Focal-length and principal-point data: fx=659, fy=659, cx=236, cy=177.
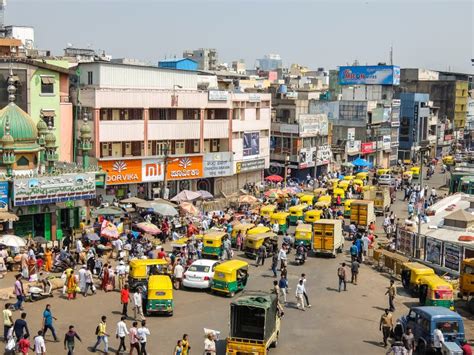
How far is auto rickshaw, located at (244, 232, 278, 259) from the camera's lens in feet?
115

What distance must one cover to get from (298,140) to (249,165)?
9.18m

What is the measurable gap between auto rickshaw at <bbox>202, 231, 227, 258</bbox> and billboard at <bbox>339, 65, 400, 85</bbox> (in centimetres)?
7181

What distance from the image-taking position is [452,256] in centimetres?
3241

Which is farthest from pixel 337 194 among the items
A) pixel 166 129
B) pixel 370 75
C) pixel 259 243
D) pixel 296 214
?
pixel 370 75

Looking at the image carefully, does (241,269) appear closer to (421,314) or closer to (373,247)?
(421,314)

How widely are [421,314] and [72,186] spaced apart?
66.6ft

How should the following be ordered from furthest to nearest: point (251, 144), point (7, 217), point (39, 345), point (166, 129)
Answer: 1. point (251, 144)
2. point (166, 129)
3. point (7, 217)
4. point (39, 345)

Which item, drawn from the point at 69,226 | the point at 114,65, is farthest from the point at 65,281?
the point at 114,65

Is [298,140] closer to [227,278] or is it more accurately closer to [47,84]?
[47,84]

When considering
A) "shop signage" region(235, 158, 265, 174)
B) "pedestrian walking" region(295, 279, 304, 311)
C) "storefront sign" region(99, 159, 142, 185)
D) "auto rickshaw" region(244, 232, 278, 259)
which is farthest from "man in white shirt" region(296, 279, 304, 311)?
"shop signage" region(235, 158, 265, 174)

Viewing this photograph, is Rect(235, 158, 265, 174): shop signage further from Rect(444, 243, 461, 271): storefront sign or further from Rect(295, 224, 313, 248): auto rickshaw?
Rect(444, 243, 461, 271): storefront sign

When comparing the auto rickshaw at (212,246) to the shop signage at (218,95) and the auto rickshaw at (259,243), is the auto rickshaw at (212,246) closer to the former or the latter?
the auto rickshaw at (259,243)

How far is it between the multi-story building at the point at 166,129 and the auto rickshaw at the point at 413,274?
24.2 metres

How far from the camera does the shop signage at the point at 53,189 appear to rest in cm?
3281
